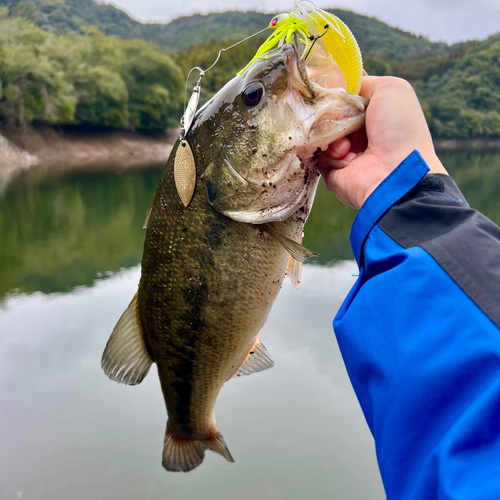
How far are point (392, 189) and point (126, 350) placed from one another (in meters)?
1.31

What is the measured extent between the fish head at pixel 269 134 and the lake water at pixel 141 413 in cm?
285

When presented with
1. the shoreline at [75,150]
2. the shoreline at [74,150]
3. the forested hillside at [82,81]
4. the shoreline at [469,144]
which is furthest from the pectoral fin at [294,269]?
the shoreline at [469,144]

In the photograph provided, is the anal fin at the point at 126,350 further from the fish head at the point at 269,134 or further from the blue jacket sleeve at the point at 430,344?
the blue jacket sleeve at the point at 430,344

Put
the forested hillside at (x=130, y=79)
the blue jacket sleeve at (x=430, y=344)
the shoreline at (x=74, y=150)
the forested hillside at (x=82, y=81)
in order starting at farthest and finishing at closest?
the forested hillside at (x=130, y=79), the forested hillside at (x=82, y=81), the shoreline at (x=74, y=150), the blue jacket sleeve at (x=430, y=344)

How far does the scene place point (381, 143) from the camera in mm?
1482

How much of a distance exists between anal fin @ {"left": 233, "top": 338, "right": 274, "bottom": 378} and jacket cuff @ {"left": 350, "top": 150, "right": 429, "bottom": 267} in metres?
0.93

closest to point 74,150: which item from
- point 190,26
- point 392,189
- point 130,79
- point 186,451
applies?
point 130,79

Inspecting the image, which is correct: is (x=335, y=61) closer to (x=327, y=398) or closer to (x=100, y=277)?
(x=327, y=398)

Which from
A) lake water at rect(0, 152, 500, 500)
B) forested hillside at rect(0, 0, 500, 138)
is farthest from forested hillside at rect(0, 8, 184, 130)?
lake water at rect(0, 152, 500, 500)

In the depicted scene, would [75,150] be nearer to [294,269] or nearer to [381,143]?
[294,269]

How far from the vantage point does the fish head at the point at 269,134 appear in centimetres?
148

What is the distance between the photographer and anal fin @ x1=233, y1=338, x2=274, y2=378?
2055mm

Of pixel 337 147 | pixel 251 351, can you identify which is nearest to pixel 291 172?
pixel 337 147

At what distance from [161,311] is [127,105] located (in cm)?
4071
